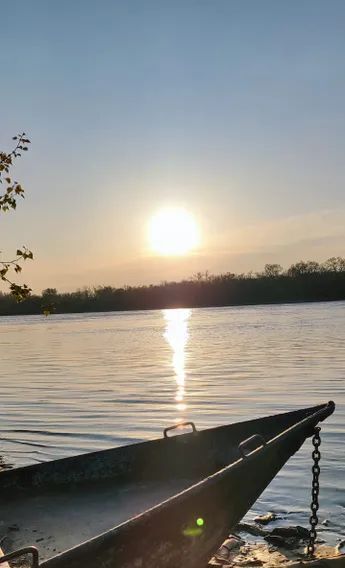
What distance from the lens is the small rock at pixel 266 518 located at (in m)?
7.73

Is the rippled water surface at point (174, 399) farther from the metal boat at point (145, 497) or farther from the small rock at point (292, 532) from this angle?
the metal boat at point (145, 497)

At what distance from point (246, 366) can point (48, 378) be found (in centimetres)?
799

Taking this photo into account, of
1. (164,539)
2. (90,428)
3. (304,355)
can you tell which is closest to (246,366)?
(304,355)

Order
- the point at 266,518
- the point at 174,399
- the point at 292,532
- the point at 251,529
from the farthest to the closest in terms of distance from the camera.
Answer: the point at 174,399
the point at 266,518
the point at 251,529
the point at 292,532

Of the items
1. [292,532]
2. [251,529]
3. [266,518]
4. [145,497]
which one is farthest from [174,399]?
[145,497]

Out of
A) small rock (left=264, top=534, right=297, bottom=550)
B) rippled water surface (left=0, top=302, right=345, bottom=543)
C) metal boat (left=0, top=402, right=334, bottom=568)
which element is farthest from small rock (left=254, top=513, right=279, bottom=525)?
metal boat (left=0, top=402, right=334, bottom=568)

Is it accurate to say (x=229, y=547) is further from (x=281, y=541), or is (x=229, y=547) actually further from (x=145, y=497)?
(x=145, y=497)

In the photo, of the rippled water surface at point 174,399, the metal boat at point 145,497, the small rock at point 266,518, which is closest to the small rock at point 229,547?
the small rock at point 266,518

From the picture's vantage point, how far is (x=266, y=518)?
7.83m

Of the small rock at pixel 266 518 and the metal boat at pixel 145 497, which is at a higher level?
the metal boat at pixel 145 497

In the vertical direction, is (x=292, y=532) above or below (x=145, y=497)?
below

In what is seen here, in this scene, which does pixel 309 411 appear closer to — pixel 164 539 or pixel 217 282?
pixel 164 539

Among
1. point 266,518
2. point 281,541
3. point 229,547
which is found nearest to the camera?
point 229,547

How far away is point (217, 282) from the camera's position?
4845 inches
